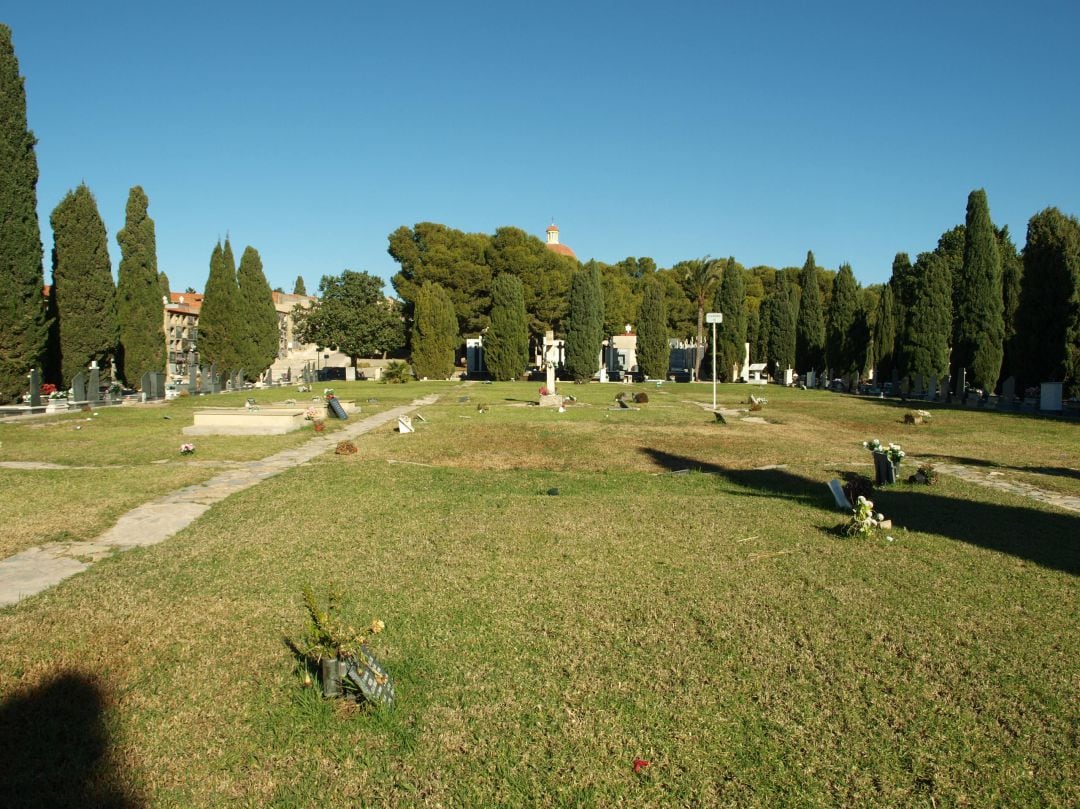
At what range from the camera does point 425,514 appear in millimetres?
8945

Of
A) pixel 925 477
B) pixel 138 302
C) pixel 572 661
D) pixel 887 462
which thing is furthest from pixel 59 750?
pixel 138 302

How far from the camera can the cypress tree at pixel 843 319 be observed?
46.2 m

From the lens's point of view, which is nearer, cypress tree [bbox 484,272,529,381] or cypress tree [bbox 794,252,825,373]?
cypress tree [bbox 484,272,529,381]

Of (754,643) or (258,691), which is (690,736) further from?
(258,691)

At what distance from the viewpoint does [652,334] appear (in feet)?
170

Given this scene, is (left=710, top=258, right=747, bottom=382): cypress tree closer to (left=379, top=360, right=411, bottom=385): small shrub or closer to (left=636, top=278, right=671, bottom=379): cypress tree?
(left=636, top=278, right=671, bottom=379): cypress tree

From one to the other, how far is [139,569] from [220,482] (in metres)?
5.20

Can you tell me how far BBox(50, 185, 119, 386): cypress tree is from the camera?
94.6 ft

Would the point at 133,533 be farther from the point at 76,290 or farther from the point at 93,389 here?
the point at 76,290

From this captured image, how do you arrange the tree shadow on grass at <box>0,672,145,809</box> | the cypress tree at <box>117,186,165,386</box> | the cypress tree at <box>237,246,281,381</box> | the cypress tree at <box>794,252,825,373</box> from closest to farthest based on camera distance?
the tree shadow on grass at <box>0,672,145,809</box>, the cypress tree at <box>117,186,165,386</box>, the cypress tree at <box>237,246,281,381</box>, the cypress tree at <box>794,252,825,373</box>

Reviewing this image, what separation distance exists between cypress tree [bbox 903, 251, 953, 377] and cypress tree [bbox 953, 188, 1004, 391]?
137 inches

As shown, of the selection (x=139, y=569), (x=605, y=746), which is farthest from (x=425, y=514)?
(x=605, y=746)

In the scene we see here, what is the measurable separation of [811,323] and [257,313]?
37137 millimetres

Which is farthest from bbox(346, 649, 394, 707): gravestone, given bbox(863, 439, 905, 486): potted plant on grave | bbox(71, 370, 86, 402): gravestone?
bbox(71, 370, 86, 402): gravestone
